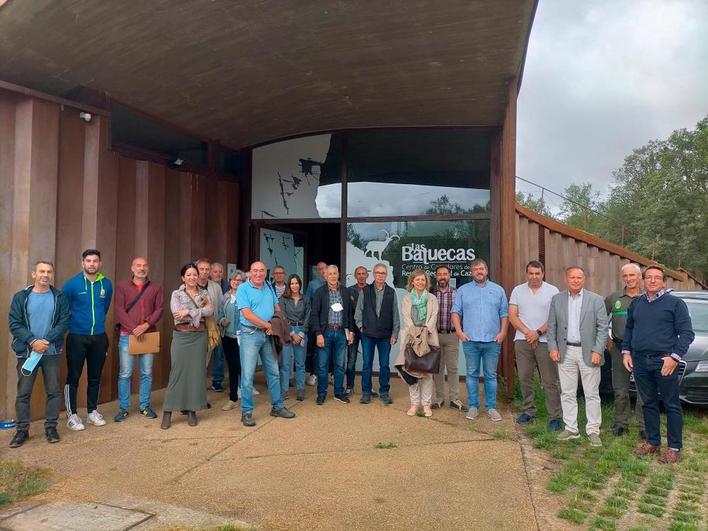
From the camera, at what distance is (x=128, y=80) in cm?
623

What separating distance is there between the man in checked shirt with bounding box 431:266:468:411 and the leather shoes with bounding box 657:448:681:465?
2.09 m

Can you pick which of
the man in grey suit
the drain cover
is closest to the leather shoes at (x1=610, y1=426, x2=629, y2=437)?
the man in grey suit

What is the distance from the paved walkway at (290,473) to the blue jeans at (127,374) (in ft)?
0.68

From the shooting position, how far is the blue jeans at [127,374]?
5680mm

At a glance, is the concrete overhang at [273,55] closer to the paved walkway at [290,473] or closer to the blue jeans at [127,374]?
the blue jeans at [127,374]

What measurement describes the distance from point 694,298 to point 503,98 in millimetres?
3806

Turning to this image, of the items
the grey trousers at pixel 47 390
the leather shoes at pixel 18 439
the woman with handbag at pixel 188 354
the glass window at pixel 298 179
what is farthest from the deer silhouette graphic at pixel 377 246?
the leather shoes at pixel 18 439

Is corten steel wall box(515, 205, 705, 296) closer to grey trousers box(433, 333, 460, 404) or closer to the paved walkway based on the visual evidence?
grey trousers box(433, 333, 460, 404)

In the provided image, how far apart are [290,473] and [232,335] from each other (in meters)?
2.60

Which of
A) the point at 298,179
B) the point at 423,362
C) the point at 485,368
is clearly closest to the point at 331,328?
the point at 423,362

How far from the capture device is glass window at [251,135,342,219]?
28.6 feet

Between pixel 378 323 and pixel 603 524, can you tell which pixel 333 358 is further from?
pixel 603 524

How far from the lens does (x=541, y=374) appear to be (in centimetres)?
550

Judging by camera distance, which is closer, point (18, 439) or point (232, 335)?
point (18, 439)
